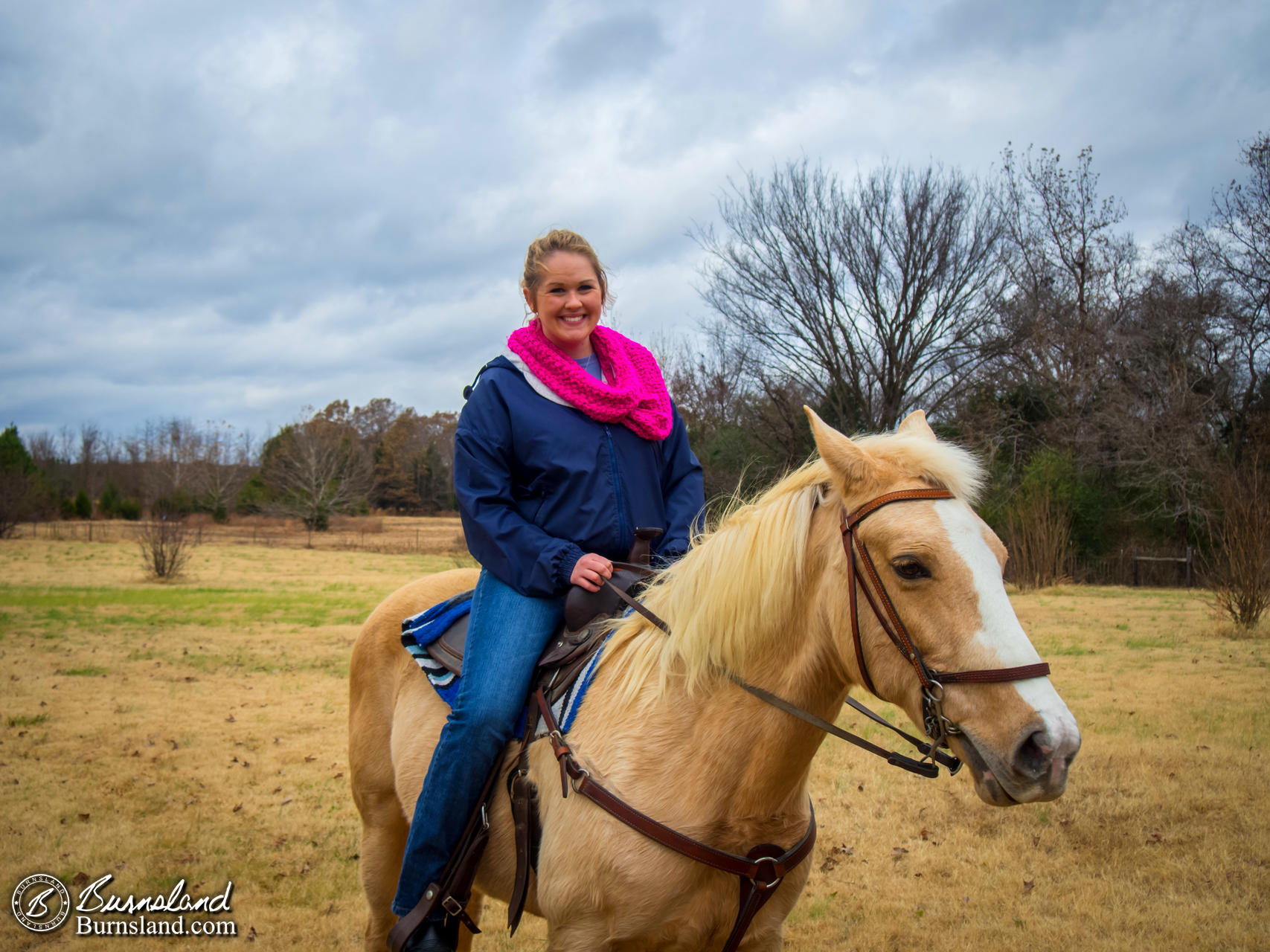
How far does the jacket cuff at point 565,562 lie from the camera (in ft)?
7.66

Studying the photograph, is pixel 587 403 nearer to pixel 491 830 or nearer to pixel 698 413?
pixel 491 830

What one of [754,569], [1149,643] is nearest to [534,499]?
[754,569]

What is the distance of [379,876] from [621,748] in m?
1.80

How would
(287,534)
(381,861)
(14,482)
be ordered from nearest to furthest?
(381,861)
(14,482)
(287,534)

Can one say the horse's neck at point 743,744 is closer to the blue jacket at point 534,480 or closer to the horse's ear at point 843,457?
the horse's ear at point 843,457

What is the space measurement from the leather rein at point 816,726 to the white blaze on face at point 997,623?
0.08 ft

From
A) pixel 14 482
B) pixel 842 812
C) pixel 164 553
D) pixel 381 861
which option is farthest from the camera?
pixel 14 482

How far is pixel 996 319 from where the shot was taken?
22547 millimetres

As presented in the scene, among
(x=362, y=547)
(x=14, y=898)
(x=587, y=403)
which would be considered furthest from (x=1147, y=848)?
(x=362, y=547)

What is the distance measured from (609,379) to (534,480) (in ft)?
1.70

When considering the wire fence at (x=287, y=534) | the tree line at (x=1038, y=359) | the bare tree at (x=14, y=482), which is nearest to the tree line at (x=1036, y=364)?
the tree line at (x=1038, y=359)

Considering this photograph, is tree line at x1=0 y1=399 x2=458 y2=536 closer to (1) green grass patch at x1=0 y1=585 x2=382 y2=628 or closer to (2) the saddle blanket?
(1) green grass patch at x1=0 y1=585 x2=382 y2=628

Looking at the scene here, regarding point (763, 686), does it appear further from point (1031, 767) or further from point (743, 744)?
point (1031, 767)

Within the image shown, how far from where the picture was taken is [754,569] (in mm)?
1986
